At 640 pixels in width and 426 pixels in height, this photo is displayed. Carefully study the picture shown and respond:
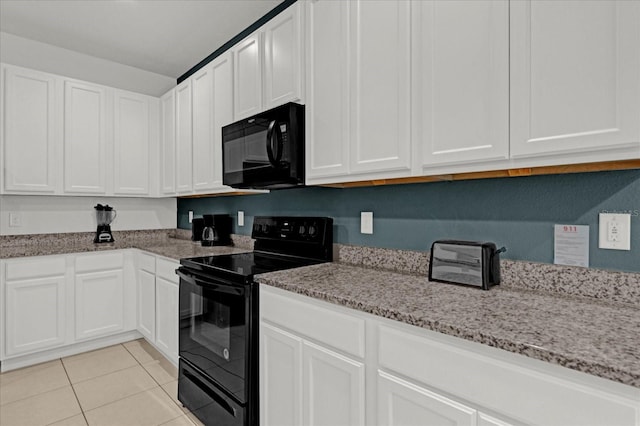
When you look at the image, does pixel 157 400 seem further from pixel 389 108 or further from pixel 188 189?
pixel 389 108

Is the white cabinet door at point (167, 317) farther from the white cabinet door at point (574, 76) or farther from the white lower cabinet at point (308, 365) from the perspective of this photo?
the white cabinet door at point (574, 76)

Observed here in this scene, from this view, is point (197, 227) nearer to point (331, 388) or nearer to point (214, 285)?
point (214, 285)

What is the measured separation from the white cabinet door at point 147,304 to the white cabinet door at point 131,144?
894 millimetres

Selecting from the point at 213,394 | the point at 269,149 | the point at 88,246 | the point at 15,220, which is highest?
the point at 269,149

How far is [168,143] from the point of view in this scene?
3293 millimetres

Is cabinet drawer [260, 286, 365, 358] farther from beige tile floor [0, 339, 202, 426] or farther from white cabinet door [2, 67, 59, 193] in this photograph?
white cabinet door [2, 67, 59, 193]

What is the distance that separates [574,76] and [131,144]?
347cm

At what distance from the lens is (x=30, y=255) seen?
2.56 metres

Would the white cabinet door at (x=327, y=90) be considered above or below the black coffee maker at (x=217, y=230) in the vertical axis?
above

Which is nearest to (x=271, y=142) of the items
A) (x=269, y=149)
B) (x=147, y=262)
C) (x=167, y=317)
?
(x=269, y=149)

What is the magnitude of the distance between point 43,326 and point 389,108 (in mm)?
2982

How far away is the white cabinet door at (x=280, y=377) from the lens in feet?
4.68

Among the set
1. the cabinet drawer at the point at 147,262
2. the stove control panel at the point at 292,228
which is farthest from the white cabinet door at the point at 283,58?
the cabinet drawer at the point at 147,262

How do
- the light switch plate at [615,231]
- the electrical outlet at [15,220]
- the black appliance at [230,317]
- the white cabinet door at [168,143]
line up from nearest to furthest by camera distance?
the light switch plate at [615,231], the black appliance at [230,317], the electrical outlet at [15,220], the white cabinet door at [168,143]
